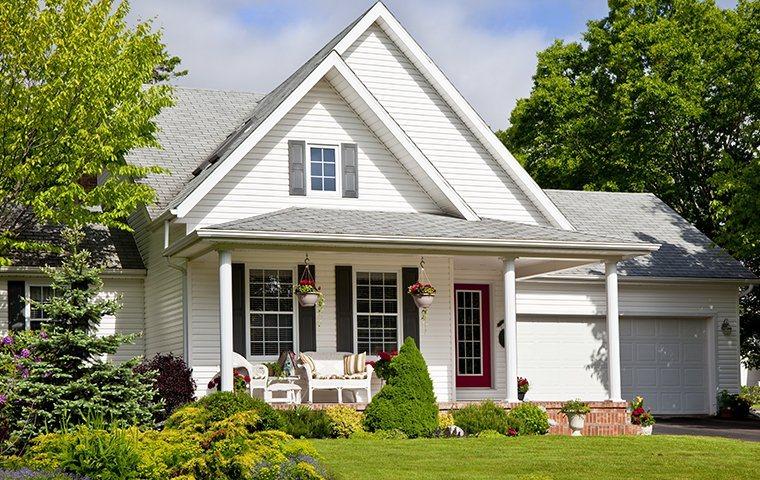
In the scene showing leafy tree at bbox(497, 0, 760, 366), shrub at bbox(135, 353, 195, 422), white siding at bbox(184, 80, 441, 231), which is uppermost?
leafy tree at bbox(497, 0, 760, 366)

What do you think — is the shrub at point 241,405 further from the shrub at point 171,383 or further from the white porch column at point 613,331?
the white porch column at point 613,331

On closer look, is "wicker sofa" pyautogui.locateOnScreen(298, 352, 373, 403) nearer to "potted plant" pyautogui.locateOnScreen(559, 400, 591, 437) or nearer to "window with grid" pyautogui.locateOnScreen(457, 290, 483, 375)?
"potted plant" pyautogui.locateOnScreen(559, 400, 591, 437)

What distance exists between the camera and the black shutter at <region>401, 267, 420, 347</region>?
870 inches

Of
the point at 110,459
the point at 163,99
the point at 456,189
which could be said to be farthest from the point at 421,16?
the point at 110,459

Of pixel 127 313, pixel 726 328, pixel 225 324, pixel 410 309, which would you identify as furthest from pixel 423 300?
pixel 726 328

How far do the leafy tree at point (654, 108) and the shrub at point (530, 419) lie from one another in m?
11.8

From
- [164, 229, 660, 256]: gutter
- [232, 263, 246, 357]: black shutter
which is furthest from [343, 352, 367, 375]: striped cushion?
[164, 229, 660, 256]: gutter

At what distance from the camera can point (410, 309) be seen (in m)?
22.1

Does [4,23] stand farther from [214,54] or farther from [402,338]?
[214,54]

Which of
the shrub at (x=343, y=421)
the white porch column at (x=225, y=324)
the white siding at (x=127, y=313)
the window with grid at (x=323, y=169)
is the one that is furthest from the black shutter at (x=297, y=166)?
the shrub at (x=343, y=421)

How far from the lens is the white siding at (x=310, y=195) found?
826 inches

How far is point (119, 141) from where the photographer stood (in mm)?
21078

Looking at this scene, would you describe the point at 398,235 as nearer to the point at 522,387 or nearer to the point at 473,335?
the point at 473,335

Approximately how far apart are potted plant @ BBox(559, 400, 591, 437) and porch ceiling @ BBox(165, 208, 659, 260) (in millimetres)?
2795
